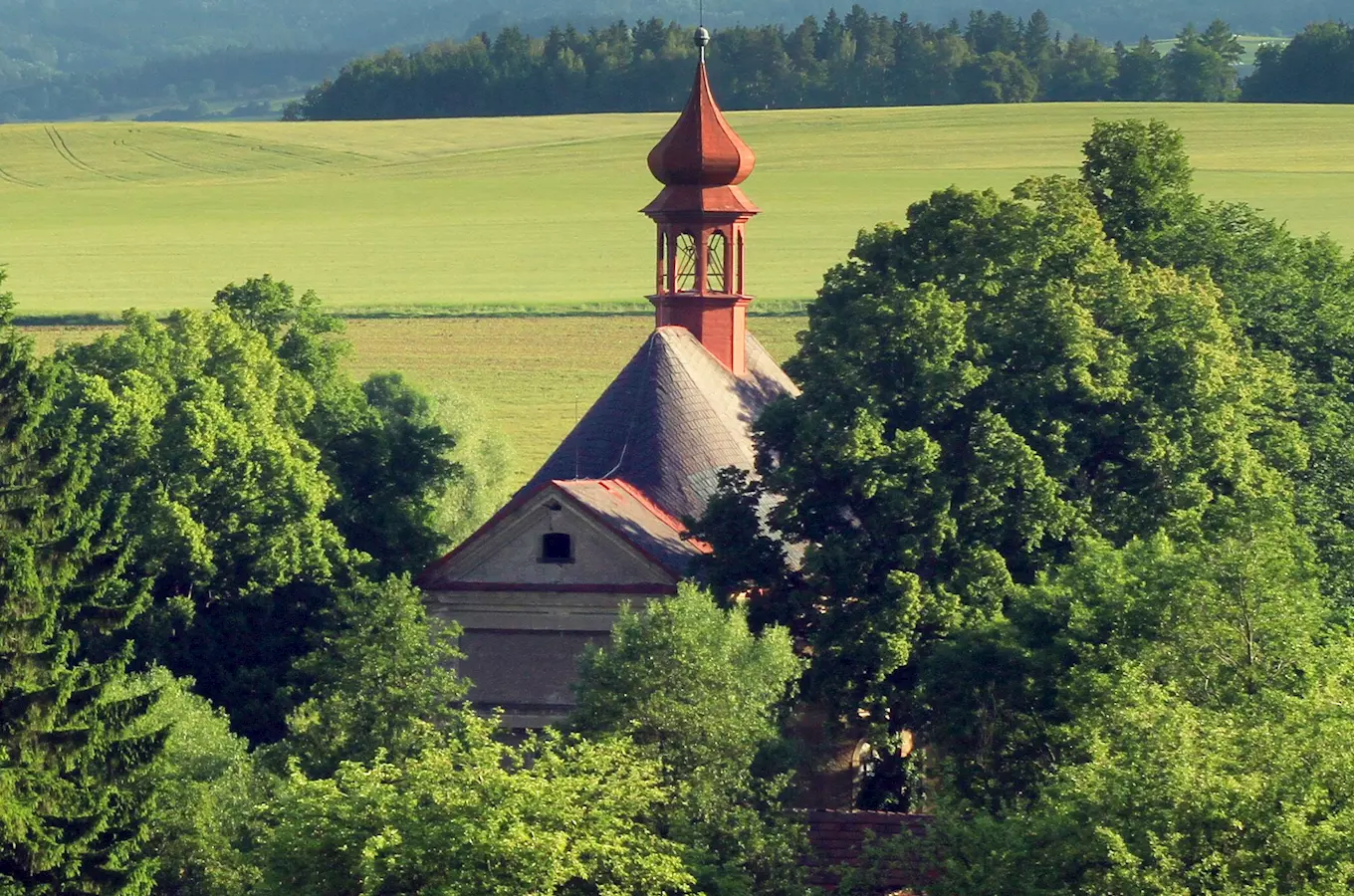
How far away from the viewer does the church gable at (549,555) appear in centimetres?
5116

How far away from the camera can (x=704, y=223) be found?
2384 inches

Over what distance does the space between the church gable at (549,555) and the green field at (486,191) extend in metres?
53.5

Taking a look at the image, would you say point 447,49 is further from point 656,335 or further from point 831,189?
point 656,335

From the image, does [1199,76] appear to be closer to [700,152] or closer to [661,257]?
[700,152]

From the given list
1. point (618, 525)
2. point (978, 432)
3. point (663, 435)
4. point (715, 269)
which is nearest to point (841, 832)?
point (978, 432)

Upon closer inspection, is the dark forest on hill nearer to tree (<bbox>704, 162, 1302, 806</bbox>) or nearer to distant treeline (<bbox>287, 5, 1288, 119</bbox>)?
distant treeline (<bbox>287, 5, 1288, 119</bbox>)

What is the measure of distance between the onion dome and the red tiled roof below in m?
18.5

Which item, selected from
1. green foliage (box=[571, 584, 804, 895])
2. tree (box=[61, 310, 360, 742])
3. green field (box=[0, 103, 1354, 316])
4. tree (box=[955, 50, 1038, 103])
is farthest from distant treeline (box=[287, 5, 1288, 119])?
green foliage (box=[571, 584, 804, 895])

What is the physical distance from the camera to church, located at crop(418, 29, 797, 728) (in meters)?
51.3

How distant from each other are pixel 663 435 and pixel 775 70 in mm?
114366

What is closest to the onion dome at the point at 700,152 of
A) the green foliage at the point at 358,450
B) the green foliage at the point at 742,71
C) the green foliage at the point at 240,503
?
the green foliage at the point at 358,450

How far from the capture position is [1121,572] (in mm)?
42531

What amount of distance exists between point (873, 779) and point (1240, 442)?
824 cm

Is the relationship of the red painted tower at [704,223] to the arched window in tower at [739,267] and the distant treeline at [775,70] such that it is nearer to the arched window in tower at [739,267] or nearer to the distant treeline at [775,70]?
the arched window in tower at [739,267]
